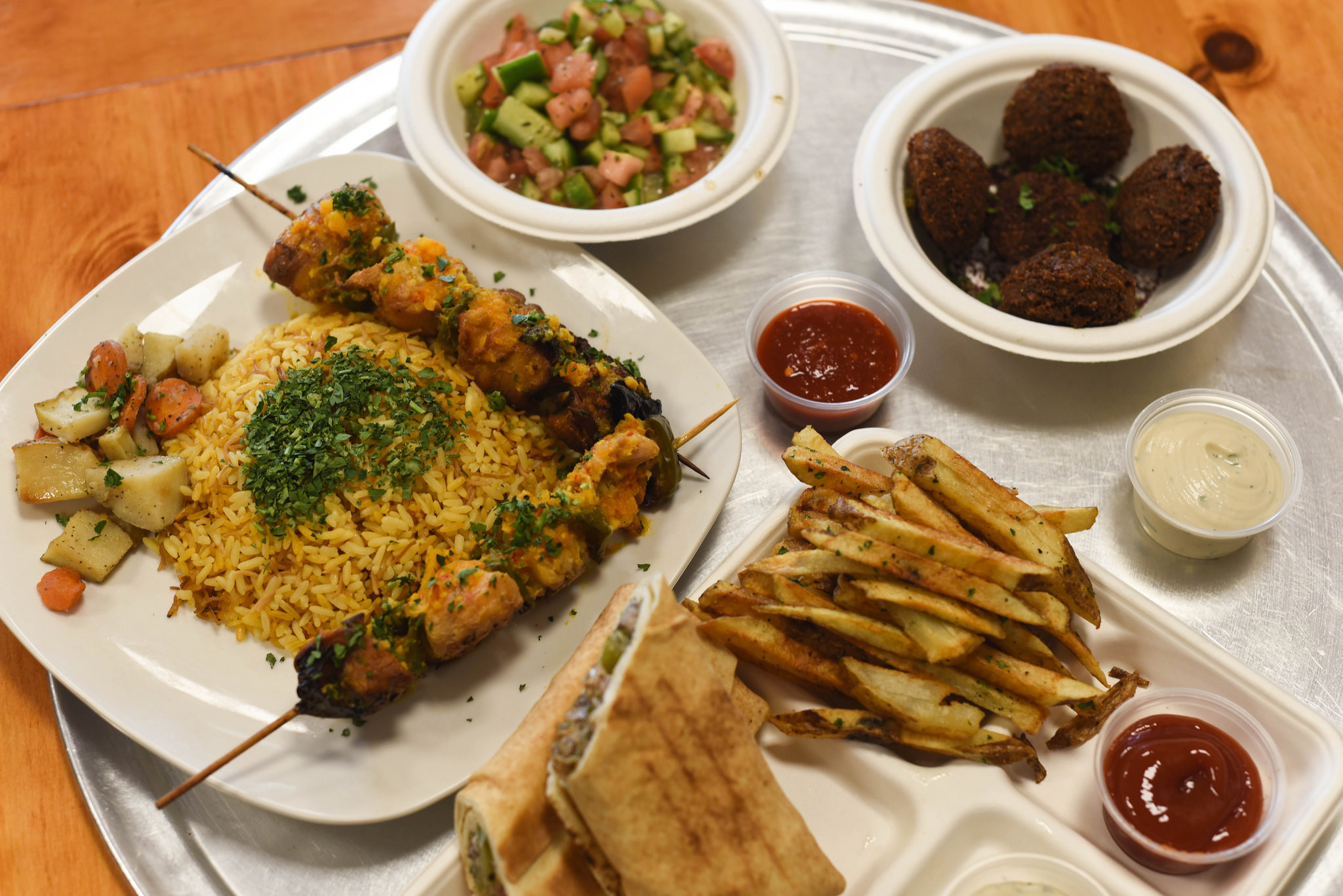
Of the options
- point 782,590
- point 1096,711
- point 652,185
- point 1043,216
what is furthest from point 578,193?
point 1096,711

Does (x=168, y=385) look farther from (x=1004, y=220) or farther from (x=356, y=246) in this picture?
(x=1004, y=220)

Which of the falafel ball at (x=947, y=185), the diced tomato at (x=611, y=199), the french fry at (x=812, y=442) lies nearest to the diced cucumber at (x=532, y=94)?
the diced tomato at (x=611, y=199)

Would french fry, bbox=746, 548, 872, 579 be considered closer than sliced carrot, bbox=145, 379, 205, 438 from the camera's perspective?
Yes

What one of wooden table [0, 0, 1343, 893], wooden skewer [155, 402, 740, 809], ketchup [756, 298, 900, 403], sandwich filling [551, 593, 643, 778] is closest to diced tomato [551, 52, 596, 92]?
wooden table [0, 0, 1343, 893]

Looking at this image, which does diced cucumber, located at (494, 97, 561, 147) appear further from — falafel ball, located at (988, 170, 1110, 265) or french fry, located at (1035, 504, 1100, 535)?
french fry, located at (1035, 504, 1100, 535)

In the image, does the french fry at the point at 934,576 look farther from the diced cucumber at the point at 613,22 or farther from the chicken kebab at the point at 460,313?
the diced cucumber at the point at 613,22

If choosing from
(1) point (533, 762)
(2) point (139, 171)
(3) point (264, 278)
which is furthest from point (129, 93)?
(1) point (533, 762)
